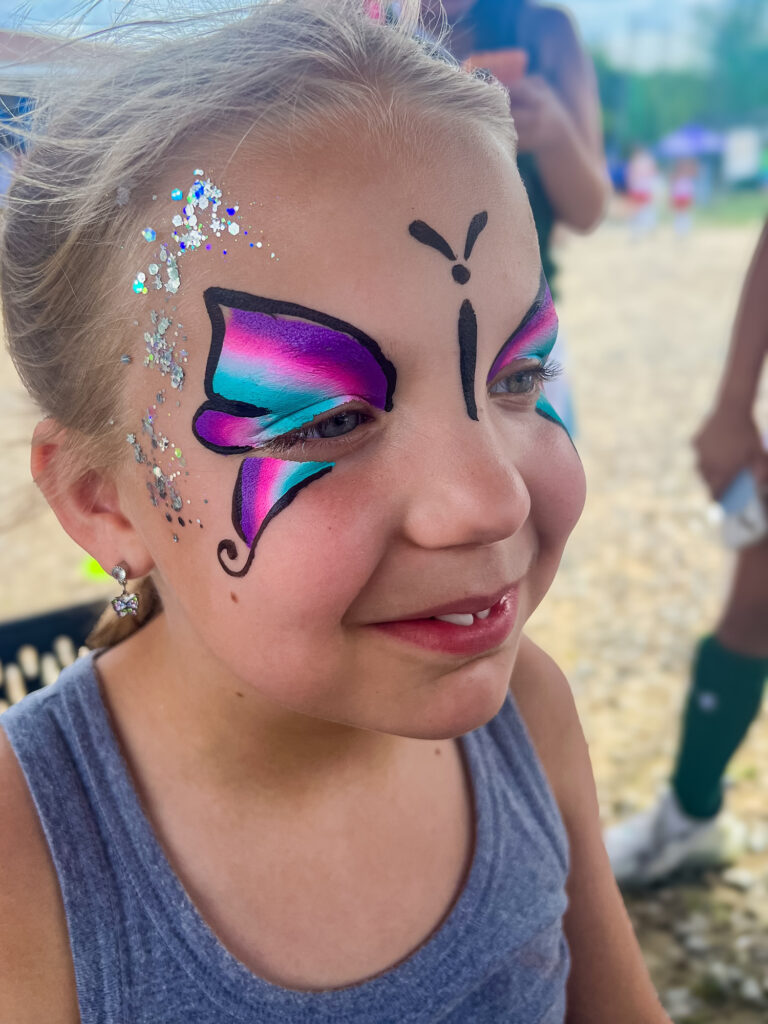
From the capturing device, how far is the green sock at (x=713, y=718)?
8.77 ft

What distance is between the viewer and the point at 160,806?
1105 millimetres

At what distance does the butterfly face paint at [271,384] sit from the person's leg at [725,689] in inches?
78.5

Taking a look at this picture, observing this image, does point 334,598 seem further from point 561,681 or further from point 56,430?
point 561,681

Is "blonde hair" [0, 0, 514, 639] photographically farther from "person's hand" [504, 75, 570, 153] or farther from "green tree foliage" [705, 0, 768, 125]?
"green tree foliage" [705, 0, 768, 125]

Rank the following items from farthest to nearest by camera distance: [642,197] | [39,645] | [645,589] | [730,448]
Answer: [642,197], [645,589], [730,448], [39,645]

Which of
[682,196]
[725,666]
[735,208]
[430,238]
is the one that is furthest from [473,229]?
[735,208]

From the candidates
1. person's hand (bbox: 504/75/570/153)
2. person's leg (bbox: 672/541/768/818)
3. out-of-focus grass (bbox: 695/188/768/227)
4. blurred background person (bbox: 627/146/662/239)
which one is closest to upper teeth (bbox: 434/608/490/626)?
person's hand (bbox: 504/75/570/153)

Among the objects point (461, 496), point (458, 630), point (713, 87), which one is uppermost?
point (461, 496)

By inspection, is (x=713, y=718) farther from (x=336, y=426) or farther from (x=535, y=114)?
(x=336, y=426)

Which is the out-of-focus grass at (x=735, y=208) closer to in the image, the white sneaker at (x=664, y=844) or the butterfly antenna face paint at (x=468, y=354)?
the white sneaker at (x=664, y=844)

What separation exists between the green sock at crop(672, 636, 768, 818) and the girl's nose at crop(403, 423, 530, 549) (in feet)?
6.61

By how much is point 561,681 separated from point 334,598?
64 cm

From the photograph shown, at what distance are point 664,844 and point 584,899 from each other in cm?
161

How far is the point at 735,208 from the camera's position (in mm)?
16234
